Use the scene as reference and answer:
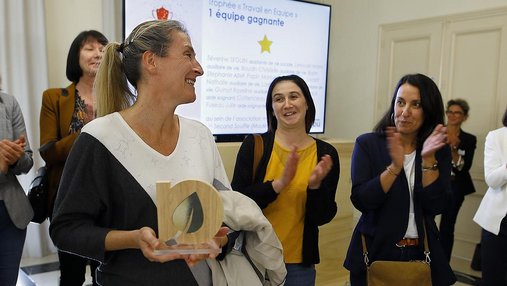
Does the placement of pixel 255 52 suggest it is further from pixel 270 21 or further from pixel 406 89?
pixel 406 89

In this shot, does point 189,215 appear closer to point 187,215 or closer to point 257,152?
point 187,215

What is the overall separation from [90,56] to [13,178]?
698 millimetres

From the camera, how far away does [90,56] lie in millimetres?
2127

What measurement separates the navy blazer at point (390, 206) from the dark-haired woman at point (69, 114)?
1.34 m

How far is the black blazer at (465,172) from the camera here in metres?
3.91

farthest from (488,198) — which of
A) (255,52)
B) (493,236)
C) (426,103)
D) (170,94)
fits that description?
(170,94)

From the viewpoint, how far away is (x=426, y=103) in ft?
5.95

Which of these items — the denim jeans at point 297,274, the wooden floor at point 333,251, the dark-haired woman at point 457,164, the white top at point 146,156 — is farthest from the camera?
the dark-haired woman at point 457,164

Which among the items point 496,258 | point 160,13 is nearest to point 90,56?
point 160,13

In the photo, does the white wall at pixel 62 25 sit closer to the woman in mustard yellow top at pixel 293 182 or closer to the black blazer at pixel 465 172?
the woman in mustard yellow top at pixel 293 182

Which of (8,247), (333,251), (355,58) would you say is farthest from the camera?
(355,58)

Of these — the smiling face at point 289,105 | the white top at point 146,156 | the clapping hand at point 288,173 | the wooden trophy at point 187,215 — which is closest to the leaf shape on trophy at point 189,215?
the wooden trophy at point 187,215

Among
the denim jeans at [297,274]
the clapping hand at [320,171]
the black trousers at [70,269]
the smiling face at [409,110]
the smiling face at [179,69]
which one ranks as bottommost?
the black trousers at [70,269]

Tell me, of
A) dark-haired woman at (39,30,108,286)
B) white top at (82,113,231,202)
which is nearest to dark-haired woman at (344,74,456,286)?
white top at (82,113,231,202)
